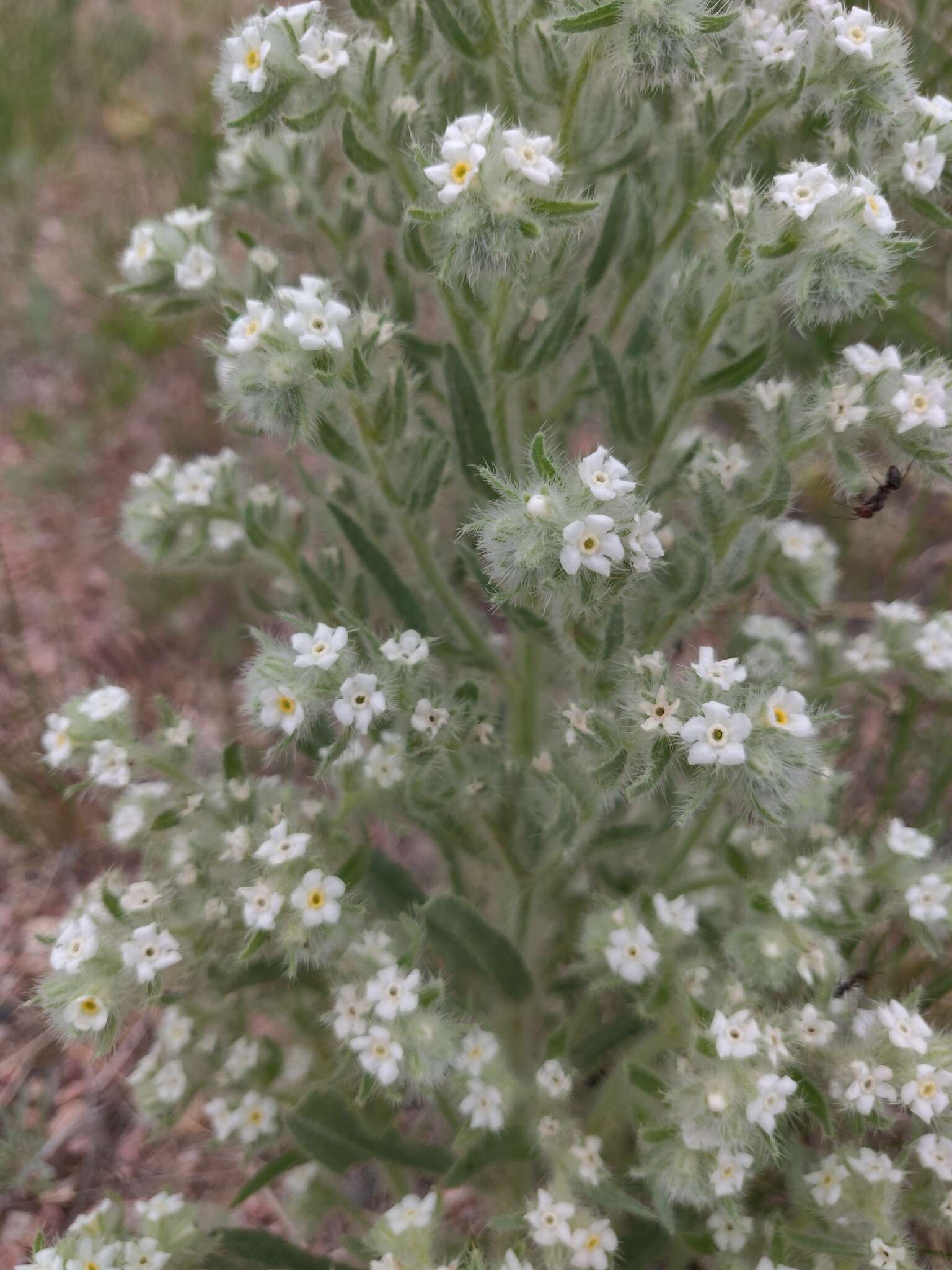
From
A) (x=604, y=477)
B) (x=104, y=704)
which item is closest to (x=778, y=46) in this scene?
(x=604, y=477)

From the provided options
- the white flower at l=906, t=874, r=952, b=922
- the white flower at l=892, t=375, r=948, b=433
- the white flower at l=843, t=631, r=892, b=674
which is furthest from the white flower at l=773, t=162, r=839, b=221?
the white flower at l=906, t=874, r=952, b=922

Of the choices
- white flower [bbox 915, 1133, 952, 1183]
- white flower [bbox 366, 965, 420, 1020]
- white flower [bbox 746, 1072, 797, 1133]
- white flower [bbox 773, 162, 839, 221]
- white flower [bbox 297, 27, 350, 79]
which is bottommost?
white flower [bbox 915, 1133, 952, 1183]

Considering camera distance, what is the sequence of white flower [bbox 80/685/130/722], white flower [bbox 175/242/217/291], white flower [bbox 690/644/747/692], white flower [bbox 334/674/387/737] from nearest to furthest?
1. white flower [bbox 690/644/747/692]
2. white flower [bbox 334/674/387/737]
3. white flower [bbox 80/685/130/722]
4. white flower [bbox 175/242/217/291]

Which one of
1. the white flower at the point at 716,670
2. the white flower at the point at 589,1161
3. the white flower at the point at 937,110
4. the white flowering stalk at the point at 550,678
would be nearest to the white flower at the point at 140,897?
the white flowering stalk at the point at 550,678

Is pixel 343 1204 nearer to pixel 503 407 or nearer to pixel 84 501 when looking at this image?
pixel 503 407

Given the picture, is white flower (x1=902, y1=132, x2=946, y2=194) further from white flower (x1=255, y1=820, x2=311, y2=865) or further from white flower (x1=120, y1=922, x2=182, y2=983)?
white flower (x1=120, y1=922, x2=182, y2=983)

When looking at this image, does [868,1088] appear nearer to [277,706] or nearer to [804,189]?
[277,706]

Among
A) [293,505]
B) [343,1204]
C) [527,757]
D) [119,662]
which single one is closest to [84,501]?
[119,662]
